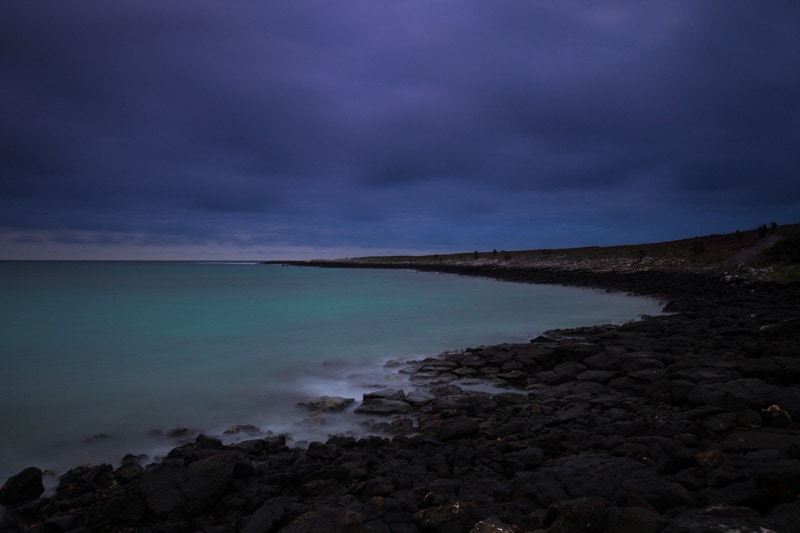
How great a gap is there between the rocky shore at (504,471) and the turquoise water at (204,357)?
1314 mm

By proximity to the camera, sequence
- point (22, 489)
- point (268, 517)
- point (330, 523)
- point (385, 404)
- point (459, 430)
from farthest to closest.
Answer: point (385, 404)
point (459, 430)
point (22, 489)
point (268, 517)
point (330, 523)

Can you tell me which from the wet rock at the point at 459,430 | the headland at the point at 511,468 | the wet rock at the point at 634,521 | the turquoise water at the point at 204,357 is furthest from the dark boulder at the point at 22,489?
the wet rock at the point at 634,521

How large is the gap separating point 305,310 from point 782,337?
1942cm

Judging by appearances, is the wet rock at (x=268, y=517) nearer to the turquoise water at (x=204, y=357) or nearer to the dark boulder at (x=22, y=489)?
the turquoise water at (x=204, y=357)

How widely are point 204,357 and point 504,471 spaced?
1027cm

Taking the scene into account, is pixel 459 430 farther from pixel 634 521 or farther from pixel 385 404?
pixel 634 521

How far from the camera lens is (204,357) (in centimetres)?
1224

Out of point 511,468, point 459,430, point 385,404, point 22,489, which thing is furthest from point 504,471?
point 22,489

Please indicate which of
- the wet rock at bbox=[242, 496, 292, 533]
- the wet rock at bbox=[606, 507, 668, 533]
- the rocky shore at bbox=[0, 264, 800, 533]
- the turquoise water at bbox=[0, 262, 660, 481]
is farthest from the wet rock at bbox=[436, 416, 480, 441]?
the wet rock at bbox=[606, 507, 668, 533]

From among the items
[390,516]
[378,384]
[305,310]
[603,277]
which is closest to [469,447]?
[390,516]

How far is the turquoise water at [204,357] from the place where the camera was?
683 centimetres

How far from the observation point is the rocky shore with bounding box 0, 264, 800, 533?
3230 millimetres

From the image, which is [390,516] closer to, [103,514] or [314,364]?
[103,514]

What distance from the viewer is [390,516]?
3523 mm
